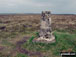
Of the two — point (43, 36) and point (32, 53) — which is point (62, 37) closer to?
point (43, 36)

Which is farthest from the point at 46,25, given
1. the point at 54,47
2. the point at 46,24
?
the point at 54,47

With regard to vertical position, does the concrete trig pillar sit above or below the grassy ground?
above

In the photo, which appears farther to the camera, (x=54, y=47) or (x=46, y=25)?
(x=46, y=25)

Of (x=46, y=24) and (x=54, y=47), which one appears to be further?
(x=46, y=24)

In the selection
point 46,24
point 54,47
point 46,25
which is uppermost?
point 46,24


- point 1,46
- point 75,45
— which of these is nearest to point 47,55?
point 75,45

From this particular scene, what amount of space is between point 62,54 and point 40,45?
18.9 feet

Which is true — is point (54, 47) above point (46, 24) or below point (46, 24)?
below

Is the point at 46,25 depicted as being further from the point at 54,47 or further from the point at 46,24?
the point at 54,47

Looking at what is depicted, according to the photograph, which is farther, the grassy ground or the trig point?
the trig point

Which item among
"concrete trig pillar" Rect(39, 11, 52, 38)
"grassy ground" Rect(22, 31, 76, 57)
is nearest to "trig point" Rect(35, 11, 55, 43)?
"concrete trig pillar" Rect(39, 11, 52, 38)

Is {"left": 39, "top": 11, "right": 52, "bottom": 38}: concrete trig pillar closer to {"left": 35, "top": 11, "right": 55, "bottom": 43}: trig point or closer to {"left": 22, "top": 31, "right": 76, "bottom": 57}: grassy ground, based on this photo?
{"left": 35, "top": 11, "right": 55, "bottom": 43}: trig point

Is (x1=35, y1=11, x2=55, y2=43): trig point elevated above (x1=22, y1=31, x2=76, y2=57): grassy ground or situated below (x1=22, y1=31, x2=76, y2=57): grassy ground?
above

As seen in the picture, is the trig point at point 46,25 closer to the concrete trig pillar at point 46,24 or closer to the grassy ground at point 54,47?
the concrete trig pillar at point 46,24
